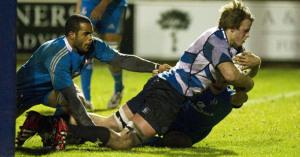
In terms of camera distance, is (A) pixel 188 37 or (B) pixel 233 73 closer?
(B) pixel 233 73

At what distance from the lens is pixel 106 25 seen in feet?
33.0

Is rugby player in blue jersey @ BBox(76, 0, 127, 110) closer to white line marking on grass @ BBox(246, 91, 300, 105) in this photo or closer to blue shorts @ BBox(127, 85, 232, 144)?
white line marking on grass @ BBox(246, 91, 300, 105)

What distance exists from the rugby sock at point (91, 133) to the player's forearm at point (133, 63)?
27.9 inches

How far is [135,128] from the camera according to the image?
648 centimetres

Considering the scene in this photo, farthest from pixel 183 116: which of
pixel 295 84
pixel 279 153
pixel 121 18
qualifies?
pixel 295 84

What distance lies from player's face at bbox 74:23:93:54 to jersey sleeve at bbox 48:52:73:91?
167 millimetres

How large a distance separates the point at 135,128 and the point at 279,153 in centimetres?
111

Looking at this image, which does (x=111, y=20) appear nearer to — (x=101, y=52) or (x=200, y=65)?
(x=101, y=52)

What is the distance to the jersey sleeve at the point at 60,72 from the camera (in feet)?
21.1

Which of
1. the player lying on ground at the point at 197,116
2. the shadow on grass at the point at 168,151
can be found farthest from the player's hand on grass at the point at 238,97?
the shadow on grass at the point at 168,151

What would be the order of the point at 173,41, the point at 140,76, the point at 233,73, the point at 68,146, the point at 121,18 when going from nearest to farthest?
the point at 233,73, the point at 68,146, the point at 121,18, the point at 140,76, the point at 173,41

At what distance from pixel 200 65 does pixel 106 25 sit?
3762mm

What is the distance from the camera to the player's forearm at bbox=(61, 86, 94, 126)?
643 centimetres

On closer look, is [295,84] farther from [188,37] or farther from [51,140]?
[51,140]
